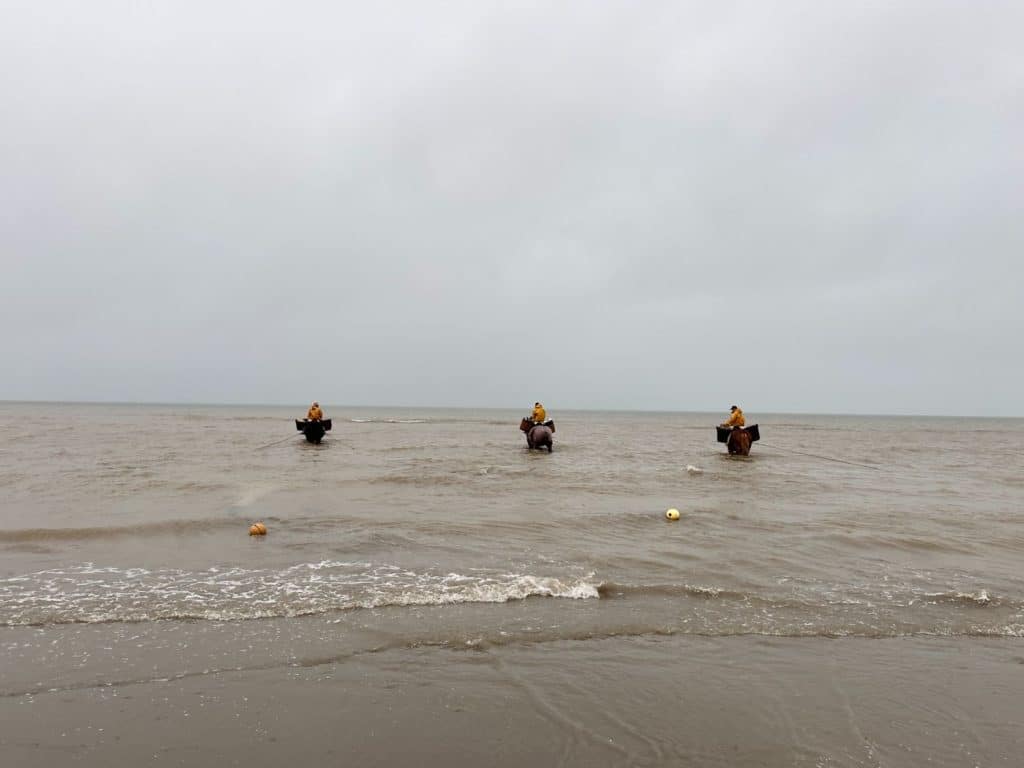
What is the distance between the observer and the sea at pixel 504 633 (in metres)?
4.12

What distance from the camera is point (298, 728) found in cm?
420

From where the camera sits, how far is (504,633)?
19.7 ft

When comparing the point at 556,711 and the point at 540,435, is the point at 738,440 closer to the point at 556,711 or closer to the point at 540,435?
the point at 540,435

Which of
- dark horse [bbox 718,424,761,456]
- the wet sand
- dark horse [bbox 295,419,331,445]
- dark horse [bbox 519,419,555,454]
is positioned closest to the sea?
the wet sand

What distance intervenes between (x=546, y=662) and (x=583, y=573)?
9.57 feet

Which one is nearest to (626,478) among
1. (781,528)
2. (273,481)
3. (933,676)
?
(781,528)

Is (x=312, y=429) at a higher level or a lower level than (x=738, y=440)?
lower

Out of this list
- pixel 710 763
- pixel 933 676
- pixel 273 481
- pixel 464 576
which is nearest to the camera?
pixel 710 763

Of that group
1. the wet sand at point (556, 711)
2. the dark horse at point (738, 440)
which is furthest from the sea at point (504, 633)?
the dark horse at point (738, 440)

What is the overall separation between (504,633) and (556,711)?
158cm

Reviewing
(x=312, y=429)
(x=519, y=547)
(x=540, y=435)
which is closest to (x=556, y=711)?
(x=519, y=547)

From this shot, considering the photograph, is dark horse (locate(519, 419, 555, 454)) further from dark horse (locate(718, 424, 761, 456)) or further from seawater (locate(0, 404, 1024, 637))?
seawater (locate(0, 404, 1024, 637))

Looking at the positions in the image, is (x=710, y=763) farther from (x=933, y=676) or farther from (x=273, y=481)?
(x=273, y=481)

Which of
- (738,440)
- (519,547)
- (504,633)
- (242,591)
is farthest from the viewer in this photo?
(738,440)
